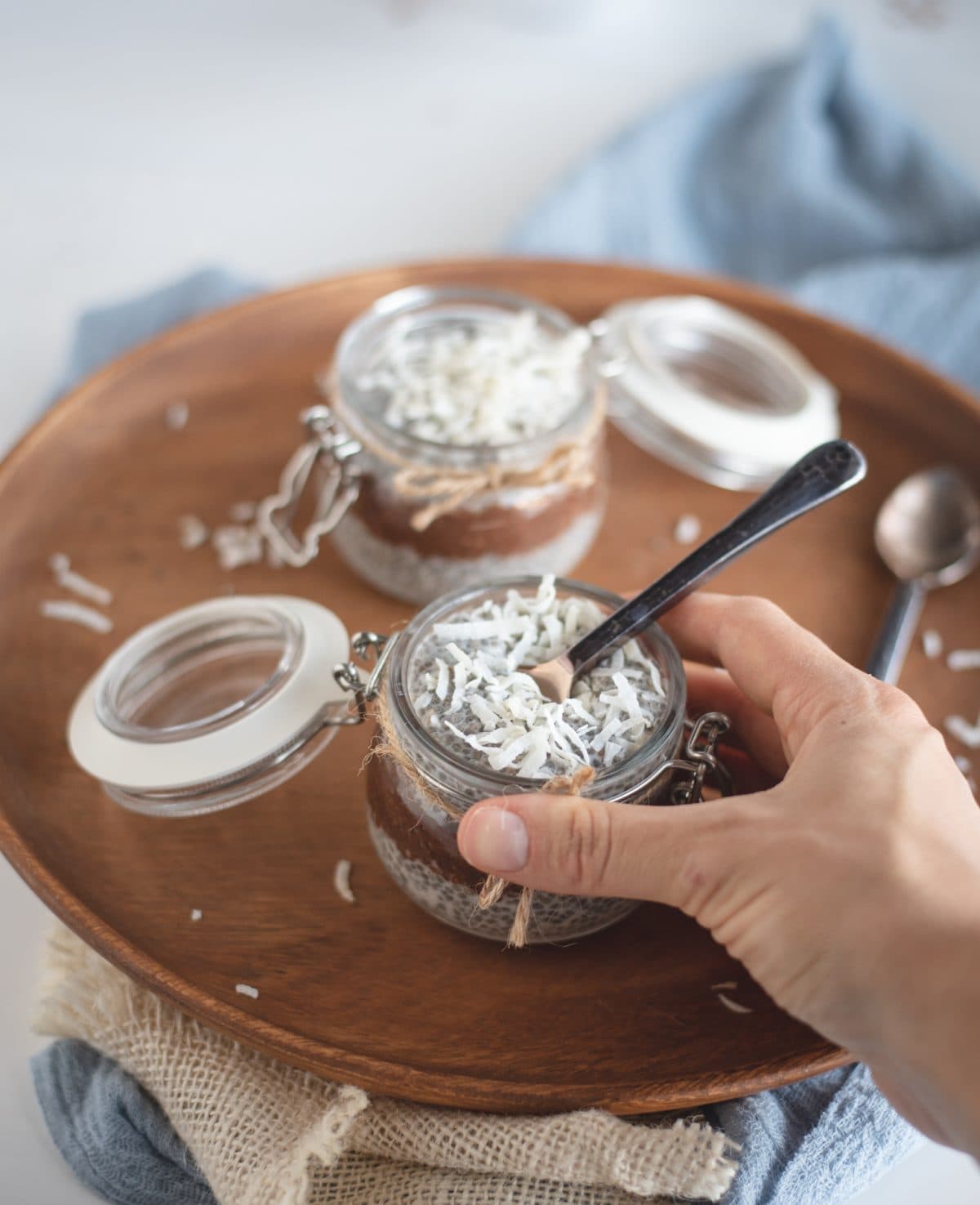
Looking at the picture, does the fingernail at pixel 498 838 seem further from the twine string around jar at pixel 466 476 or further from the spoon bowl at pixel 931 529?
the spoon bowl at pixel 931 529

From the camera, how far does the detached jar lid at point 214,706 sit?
912mm

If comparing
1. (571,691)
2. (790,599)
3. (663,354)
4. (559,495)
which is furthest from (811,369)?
(571,691)

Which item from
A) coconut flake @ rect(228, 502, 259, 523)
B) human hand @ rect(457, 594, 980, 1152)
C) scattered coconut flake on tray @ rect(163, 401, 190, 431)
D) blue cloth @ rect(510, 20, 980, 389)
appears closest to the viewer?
human hand @ rect(457, 594, 980, 1152)

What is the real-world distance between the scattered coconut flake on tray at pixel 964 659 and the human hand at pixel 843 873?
1.51ft

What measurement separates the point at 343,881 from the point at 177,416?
72 centimetres

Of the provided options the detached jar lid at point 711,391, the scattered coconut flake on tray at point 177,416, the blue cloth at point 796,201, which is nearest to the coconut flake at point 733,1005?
the detached jar lid at point 711,391

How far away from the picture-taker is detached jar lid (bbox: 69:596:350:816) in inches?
35.9

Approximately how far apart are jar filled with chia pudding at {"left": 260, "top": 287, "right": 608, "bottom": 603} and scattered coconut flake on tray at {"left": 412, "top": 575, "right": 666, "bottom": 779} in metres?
0.22

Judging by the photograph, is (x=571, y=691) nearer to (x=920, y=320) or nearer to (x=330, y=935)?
(x=330, y=935)

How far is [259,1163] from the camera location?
0.85 m

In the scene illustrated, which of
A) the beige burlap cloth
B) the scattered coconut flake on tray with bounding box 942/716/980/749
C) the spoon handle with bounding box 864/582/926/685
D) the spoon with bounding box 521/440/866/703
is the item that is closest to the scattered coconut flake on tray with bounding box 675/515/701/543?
the spoon handle with bounding box 864/582/926/685

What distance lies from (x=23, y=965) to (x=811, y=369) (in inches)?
46.6

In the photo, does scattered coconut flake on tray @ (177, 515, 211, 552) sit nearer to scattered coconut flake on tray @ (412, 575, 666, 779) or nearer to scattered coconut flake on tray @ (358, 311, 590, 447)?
scattered coconut flake on tray @ (358, 311, 590, 447)

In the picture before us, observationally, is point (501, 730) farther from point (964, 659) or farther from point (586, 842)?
point (964, 659)
